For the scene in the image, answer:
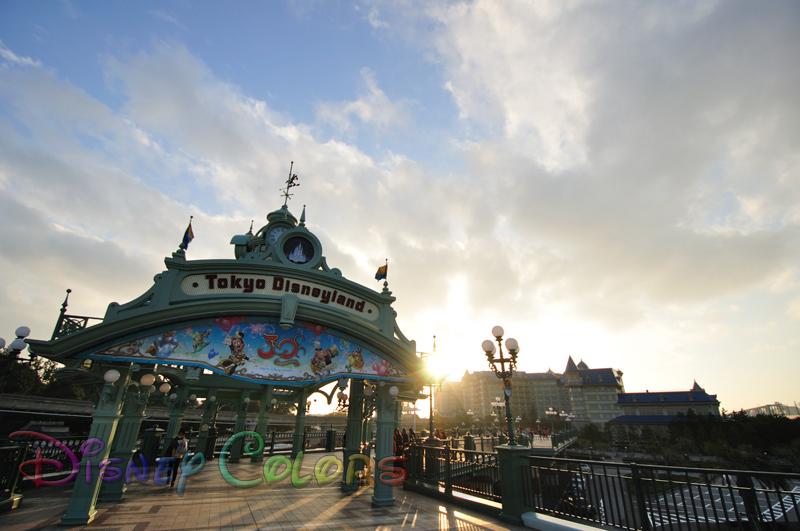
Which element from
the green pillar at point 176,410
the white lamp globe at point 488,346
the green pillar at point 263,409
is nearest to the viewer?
the white lamp globe at point 488,346

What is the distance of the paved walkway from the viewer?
8.52 m

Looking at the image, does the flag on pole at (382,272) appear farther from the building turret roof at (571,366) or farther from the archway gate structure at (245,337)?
the building turret roof at (571,366)

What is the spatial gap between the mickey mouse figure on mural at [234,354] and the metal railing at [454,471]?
283 inches

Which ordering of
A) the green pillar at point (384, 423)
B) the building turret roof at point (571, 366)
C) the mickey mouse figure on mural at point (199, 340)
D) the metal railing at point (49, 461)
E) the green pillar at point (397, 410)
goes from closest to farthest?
the mickey mouse figure on mural at point (199, 340) < the green pillar at point (384, 423) < the metal railing at point (49, 461) < the green pillar at point (397, 410) < the building turret roof at point (571, 366)

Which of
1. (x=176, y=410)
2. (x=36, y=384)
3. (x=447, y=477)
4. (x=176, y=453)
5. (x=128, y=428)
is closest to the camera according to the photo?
(x=447, y=477)

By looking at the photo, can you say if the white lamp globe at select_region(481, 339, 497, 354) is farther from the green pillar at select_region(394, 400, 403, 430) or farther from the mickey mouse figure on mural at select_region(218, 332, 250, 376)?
the mickey mouse figure on mural at select_region(218, 332, 250, 376)

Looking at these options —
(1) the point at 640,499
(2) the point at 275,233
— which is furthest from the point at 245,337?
(1) the point at 640,499

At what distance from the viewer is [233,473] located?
54.2 ft

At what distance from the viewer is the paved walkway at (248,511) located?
8.52 metres

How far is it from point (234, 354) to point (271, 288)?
210cm

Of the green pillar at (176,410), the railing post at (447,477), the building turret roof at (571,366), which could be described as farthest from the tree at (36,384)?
the building turret roof at (571,366)

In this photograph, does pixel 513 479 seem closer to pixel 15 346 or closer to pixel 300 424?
pixel 15 346

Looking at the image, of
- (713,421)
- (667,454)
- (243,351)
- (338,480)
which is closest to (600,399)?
(713,421)

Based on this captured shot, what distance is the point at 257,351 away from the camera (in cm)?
1024
